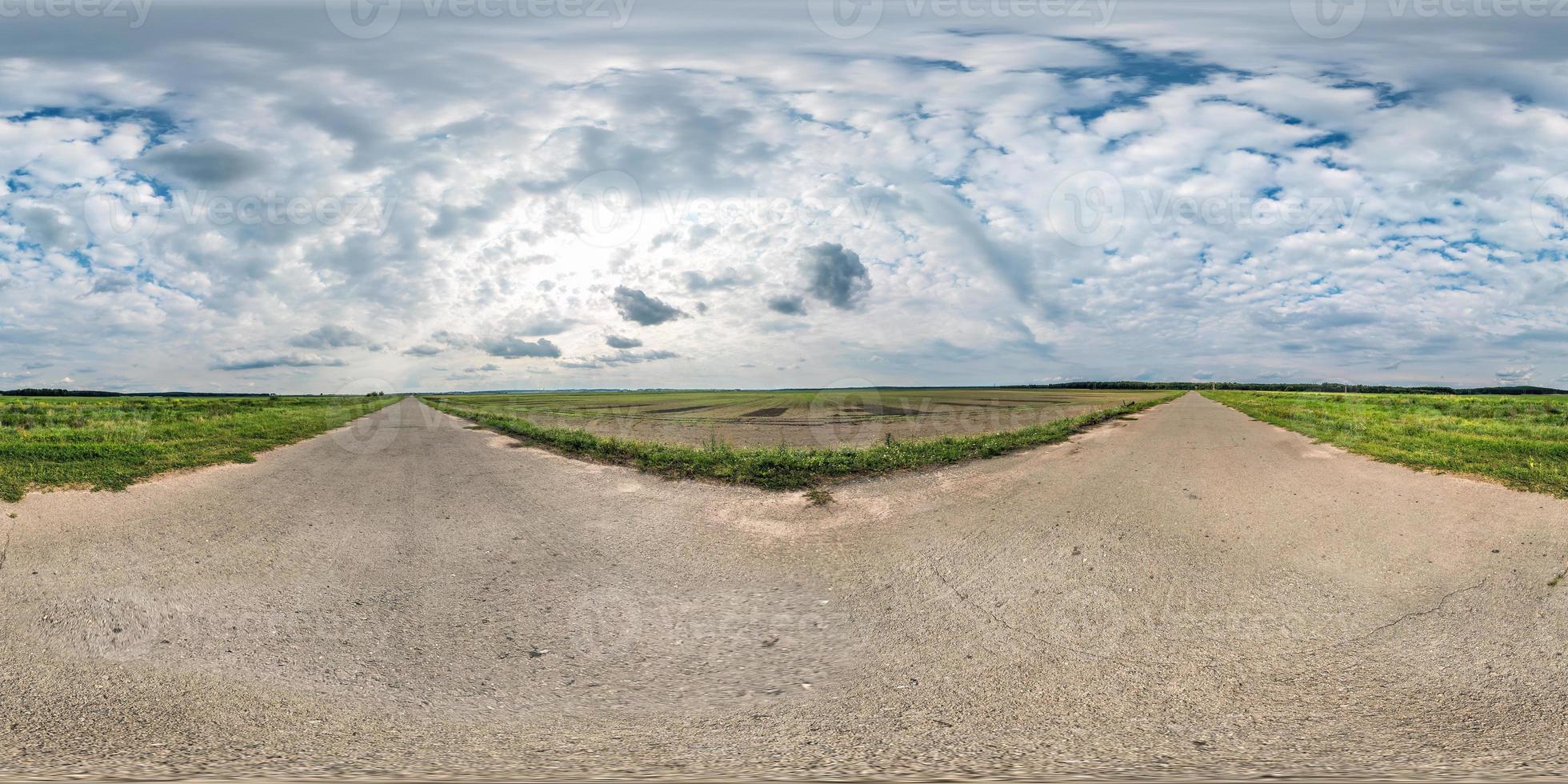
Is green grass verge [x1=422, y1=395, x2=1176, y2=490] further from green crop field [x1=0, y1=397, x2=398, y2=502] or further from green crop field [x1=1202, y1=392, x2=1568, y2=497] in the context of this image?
green crop field [x1=0, y1=397, x2=398, y2=502]

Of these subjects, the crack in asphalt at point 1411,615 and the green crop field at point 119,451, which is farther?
the green crop field at point 119,451

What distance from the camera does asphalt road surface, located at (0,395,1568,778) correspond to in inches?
152

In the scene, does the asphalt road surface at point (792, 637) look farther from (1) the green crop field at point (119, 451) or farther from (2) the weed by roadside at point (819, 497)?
(1) the green crop field at point (119, 451)

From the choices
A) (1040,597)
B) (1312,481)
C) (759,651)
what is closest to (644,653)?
(759,651)

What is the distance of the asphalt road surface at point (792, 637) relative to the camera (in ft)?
12.6

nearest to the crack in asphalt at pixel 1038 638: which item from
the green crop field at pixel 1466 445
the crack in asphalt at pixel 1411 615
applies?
the crack in asphalt at pixel 1411 615

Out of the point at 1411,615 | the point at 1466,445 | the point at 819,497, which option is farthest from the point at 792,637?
the point at 1466,445

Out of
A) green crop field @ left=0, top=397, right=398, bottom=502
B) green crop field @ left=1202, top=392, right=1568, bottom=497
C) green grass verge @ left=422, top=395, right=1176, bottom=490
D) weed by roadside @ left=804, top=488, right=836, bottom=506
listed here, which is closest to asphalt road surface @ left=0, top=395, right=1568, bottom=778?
weed by roadside @ left=804, top=488, right=836, bottom=506

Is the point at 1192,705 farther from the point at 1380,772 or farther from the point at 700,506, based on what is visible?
the point at 700,506

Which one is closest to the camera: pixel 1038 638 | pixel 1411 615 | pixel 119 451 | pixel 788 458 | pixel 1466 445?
pixel 1038 638

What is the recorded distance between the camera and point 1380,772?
3627 mm

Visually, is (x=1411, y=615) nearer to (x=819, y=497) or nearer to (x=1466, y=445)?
(x=819, y=497)

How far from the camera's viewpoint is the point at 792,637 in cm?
537

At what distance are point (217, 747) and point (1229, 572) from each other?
26.0 ft
